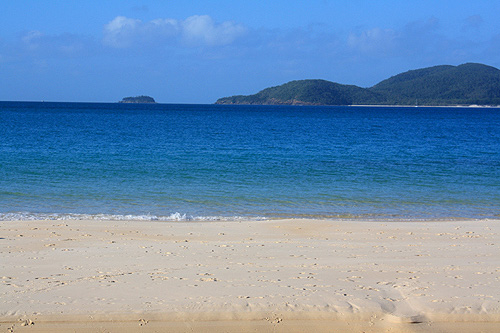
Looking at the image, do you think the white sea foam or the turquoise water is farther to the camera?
the turquoise water

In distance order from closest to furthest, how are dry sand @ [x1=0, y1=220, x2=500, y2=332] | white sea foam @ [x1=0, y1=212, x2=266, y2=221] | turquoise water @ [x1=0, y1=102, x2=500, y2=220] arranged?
dry sand @ [x1=0, y1=220, x2=500, y2=332]
white sea foam @ [x1=0, y1=212, x2=266, y2=221]
turquoise water @ [x1=0, y1=102, x2=500, y2=220]

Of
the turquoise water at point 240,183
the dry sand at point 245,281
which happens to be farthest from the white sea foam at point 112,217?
the dry sand at point 245,281

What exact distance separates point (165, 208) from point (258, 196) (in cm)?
323

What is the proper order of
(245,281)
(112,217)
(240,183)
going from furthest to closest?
(240,183), (112,217), (245,281)

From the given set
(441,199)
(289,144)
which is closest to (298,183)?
(441,199)

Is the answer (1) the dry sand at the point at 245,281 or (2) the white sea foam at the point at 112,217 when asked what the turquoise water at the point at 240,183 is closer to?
(2) the white sea foam at the point at 112,217

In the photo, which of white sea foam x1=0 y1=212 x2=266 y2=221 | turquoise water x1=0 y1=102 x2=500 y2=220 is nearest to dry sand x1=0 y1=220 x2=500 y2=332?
white sea foam x1=0 y1=212 x2=266 y2=221

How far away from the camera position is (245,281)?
6.62 metres

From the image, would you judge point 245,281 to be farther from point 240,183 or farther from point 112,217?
point 240,183

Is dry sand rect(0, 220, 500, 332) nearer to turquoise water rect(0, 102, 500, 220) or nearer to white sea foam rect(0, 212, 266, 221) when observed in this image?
white sea foam rect(0, 212, 266, 221)

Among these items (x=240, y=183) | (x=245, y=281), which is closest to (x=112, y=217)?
(x=240, y=183)

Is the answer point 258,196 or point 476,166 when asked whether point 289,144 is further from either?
point 258,196

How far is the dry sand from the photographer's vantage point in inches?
219

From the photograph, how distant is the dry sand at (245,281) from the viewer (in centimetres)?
555
